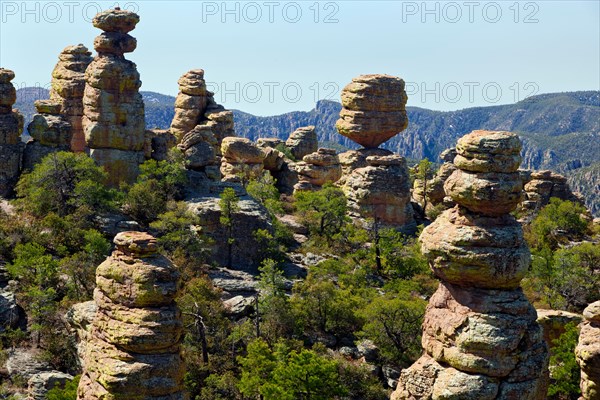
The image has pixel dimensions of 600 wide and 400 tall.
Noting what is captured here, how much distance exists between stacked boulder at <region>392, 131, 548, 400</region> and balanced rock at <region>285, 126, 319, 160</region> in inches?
2215

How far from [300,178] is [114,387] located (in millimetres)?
46550

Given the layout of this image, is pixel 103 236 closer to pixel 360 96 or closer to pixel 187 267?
pixel 187 267

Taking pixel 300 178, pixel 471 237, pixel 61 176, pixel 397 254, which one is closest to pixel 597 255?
pixel 397 254

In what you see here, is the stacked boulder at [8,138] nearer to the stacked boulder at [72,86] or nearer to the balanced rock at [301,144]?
the stacked boulder at [72,86]

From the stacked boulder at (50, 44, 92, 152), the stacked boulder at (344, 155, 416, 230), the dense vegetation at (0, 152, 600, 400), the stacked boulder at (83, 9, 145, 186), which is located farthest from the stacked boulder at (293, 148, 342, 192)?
the stacked boulder at (50, 44, 92, 152)

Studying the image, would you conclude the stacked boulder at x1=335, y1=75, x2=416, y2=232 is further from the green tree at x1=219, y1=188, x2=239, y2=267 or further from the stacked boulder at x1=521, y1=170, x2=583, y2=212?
the stacked boulder at x1=521, y1=170, x2=583, y2=212

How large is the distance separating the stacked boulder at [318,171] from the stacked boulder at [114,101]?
17586 millimetres

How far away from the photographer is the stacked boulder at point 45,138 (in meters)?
59.6

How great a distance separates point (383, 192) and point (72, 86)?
79.7ft

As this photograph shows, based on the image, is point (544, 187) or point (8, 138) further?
point (544, 187)

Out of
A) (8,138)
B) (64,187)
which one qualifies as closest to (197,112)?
(8,138)

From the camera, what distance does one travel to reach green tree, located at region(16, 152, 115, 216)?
180 ft

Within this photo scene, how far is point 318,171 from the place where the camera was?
74.1 meters

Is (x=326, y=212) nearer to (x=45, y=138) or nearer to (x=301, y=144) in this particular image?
(x=45, y=138)
